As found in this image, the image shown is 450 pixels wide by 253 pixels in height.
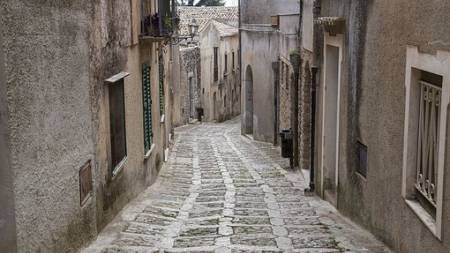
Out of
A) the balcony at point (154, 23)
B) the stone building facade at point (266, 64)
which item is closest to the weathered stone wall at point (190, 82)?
the stone building facade at point (266, 64)

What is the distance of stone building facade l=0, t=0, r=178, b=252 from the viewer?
15.1ft

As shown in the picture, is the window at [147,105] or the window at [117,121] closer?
the window at [117,121]

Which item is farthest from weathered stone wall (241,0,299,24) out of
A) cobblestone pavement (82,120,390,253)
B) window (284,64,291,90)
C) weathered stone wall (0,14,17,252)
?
weathered stone wall (0,14,17,252)

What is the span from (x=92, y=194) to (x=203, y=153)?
11.4 m

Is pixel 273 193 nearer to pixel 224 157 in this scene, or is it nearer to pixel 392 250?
pixel 392 250

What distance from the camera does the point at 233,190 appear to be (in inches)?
443

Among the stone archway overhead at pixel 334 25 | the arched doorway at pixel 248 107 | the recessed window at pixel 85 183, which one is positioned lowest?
the arched doorway at pixel 248 107

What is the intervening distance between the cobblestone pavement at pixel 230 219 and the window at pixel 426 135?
1.00 metres

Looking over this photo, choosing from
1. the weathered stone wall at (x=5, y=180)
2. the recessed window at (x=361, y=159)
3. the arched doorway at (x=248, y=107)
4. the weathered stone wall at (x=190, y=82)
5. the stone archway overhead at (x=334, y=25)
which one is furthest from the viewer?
the weathered stone wall at (x=190, y=82)

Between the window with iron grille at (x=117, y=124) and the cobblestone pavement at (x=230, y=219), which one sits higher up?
the window with iron grille at (x=117, y=124)

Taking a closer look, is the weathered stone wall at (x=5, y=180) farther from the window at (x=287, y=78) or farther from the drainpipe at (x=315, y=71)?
the window at (x=287, y=78)

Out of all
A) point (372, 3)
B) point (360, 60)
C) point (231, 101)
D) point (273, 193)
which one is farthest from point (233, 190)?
point (231, 101)

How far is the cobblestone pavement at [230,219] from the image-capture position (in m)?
6.85

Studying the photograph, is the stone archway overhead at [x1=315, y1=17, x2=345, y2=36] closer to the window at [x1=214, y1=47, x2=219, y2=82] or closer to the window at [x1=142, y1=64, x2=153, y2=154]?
the window at [x1=142, y1=64, x2=153, y2=154]
